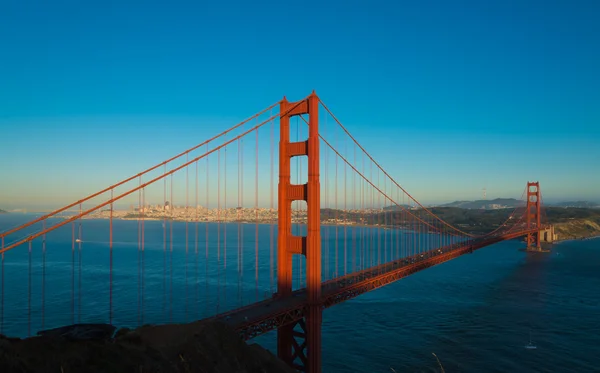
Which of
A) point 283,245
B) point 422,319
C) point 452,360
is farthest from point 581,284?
point 283,245

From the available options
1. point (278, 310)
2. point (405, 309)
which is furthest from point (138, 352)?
point (405, 309)

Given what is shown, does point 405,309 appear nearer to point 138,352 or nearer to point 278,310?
point 278,310

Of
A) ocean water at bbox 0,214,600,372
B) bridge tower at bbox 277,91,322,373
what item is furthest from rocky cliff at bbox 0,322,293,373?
bridge tower at bbox 277,91,322,373

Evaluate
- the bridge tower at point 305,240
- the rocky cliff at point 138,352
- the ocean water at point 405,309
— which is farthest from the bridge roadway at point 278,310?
the ocean water at point 405,309

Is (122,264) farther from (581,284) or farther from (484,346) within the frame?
(581,284)

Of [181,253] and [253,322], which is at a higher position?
[253,322]

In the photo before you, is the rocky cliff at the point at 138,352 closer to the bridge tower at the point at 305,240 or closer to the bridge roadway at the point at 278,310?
the bridge roadway at the point at 278,310

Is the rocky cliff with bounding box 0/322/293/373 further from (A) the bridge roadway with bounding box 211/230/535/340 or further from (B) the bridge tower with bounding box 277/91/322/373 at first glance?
(B) the bridge tower with bounding box 277/91/322/373
